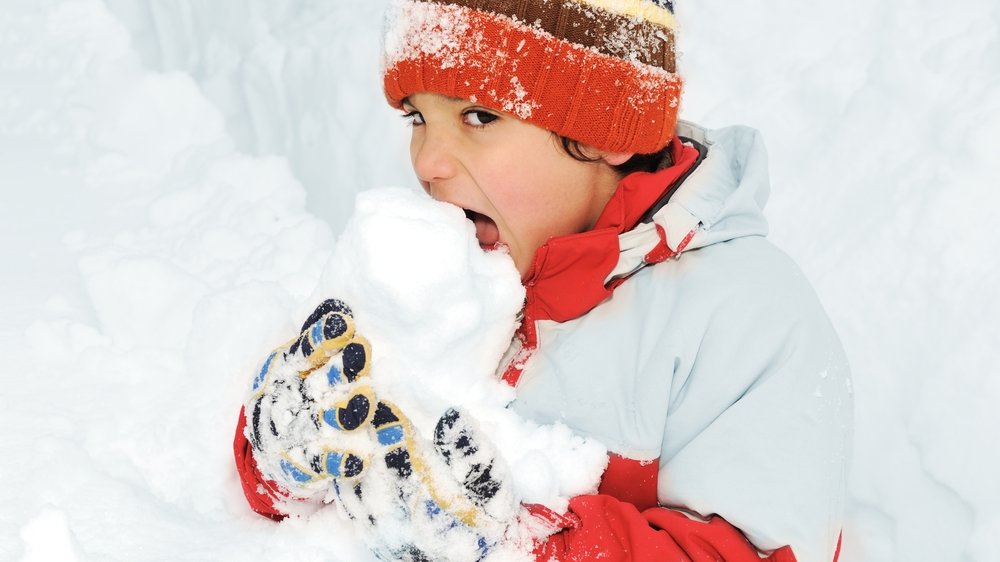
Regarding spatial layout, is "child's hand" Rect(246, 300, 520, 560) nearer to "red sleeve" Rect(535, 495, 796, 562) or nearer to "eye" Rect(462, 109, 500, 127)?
"red sleeve" Rect(535, 495, 796, 562)

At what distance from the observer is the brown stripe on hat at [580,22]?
4.74 feet

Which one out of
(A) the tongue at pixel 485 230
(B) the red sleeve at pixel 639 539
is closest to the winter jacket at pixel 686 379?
(B) the red sleeve at pixel 639 539

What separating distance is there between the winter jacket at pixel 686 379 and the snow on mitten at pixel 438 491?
10 cm

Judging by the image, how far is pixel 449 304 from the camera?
137cm

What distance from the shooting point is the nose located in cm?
151

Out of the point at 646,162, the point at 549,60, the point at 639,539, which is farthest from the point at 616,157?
the point at 639,539

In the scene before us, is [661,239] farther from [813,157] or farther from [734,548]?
[813,157]

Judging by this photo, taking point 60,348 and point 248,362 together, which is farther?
point 60,348

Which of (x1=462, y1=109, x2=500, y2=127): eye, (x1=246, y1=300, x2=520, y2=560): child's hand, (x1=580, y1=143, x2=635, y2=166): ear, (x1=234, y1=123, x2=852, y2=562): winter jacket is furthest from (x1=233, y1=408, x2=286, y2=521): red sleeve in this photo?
(x1=580, y1=143, x2=635, y2=166): ear

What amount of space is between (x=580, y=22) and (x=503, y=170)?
10.1 inches

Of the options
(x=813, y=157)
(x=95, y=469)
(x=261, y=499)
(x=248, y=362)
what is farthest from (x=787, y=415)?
(x=813, y=157)

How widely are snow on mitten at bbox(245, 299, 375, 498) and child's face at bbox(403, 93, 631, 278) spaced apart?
29cm

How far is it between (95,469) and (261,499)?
291 mm

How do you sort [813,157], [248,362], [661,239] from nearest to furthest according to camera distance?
[661,239] → [248,362] → [813,157]
